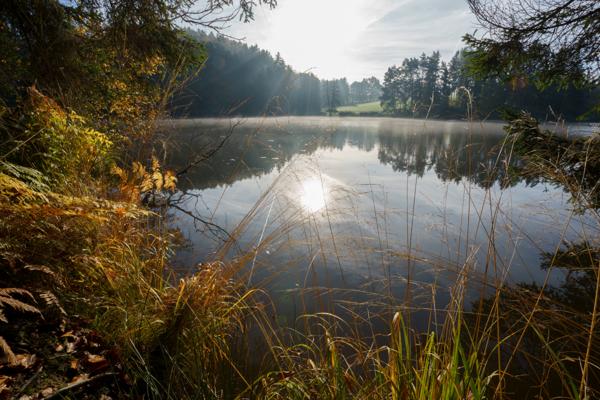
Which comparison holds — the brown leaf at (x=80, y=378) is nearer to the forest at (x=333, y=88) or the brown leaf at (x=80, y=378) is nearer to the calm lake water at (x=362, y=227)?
the calm lake water at (x=362, y=227)

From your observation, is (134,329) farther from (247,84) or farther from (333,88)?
(247,84)

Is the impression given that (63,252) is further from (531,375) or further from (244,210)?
(244,210)

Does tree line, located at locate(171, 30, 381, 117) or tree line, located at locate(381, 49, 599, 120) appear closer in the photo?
tree line, located at locate(381, 49, 599, 120)

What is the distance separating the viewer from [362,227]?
5.82 m

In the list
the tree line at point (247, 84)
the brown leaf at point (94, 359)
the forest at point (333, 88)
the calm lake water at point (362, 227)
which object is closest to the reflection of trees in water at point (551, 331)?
the calm lake water at point (362, 227)

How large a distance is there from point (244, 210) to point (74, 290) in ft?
17.0

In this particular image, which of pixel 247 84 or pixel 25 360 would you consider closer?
pixel 25 360

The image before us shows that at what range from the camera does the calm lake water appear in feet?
7.29

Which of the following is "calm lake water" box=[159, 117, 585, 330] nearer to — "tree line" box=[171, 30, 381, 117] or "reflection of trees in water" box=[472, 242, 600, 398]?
"reflection of trees in water" box=[472, 242, 600, 398]

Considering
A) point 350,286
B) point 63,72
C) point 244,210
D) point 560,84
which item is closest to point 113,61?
point 63,72

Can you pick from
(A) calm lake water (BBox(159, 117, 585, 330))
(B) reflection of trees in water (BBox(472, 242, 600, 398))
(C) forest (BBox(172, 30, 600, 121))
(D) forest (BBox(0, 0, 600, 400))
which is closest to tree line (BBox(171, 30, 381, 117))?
(C) forest (BBox(172, 30, 600, 121))

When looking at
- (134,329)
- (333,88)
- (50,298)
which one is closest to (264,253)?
(134,329)

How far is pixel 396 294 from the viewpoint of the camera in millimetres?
3730

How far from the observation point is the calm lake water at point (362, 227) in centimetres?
222
